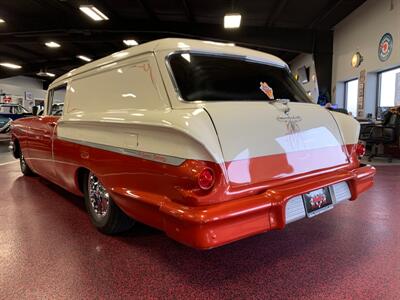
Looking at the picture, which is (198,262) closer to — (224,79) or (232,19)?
(224,79)

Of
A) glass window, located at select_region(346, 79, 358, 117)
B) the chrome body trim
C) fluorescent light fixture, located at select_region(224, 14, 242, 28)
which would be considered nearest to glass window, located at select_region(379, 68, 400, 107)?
glass window, located at select_region(346, 79, 358, 117)

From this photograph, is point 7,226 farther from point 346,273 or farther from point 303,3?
point 303,3

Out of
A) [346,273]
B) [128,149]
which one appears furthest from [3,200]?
[346,273]

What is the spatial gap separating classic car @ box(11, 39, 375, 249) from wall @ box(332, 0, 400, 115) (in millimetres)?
6355

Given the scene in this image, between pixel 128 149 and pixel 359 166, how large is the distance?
1.91 m

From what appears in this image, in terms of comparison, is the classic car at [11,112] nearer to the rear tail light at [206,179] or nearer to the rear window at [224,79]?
the rear window at [224,79]

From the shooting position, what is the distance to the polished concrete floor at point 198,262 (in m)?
1.99

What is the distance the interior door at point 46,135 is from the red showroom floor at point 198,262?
0.65 metres

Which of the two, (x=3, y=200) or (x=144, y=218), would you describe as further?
(x=3, y=200)

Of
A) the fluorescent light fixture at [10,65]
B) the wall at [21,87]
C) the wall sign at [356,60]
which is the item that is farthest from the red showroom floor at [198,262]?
the wall at [21,87]

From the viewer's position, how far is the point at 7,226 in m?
3.15

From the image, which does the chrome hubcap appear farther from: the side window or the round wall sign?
the round wall sign

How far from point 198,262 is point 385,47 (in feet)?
26.1

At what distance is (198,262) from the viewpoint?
2.38 meters
